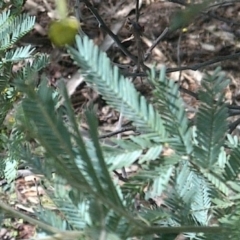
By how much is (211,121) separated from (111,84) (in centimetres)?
15

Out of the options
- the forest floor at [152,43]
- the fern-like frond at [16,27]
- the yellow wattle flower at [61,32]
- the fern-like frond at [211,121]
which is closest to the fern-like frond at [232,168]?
the fern-like frond at [211,121]

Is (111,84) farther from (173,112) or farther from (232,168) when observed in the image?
(232,168)

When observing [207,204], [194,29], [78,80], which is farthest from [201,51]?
[207,204]

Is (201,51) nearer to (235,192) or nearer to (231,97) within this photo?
(231,97)

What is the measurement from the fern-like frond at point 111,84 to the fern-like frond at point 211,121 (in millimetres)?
64

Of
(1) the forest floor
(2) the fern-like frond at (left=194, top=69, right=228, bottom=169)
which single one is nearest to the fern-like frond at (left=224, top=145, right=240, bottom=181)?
(2) the fern-like frond at (left=194, top=69, right=228, bottom=169)

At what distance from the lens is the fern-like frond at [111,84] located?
772 mm

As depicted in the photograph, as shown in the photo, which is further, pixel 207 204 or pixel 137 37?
pixel 137 37

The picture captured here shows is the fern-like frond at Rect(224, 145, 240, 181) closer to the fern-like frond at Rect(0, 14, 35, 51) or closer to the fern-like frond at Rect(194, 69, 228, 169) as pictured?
the fern-like frond at Rect(194, 69, 228, 169)

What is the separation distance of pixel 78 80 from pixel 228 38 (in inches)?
33.8

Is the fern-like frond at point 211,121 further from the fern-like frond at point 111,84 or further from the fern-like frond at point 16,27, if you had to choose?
the fern-like frond at point 16,27

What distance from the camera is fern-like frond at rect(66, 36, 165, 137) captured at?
2.53 feet

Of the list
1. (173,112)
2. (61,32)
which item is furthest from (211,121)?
(61,32)

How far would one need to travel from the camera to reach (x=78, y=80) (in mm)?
3109
